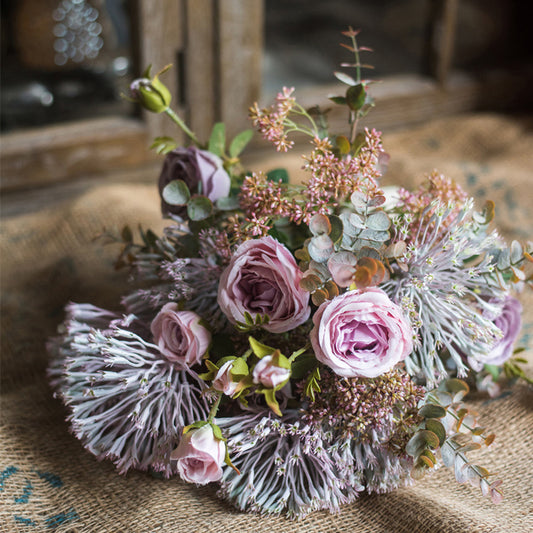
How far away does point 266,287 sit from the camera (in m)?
0.48

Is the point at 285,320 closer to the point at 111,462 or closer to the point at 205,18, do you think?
the point at 111,462

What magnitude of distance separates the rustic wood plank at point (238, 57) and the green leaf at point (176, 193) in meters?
0.48

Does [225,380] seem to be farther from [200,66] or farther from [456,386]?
[200,66]

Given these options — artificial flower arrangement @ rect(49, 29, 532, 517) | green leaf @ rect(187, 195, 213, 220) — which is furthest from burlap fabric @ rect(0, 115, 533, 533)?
green leaf @ rect(187, 195, 213, 220)

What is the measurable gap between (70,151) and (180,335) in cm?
52

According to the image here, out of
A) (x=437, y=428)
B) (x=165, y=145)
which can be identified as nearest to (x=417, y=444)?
(x=437, y=428)

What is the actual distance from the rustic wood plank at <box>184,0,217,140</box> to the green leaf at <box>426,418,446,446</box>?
26.4 inches

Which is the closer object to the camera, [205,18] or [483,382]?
[483,382]

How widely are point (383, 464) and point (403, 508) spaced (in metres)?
0.04

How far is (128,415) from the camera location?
500 mm

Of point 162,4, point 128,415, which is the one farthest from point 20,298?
point 162,4

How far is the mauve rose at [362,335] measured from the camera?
0.44m

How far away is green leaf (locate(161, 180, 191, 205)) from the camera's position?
22.2 inches

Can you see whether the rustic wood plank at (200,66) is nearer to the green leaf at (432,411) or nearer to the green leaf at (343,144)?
the green leaf at (343,144)
